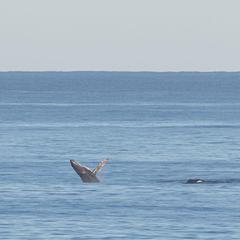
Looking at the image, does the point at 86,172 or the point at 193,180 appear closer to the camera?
the point at 193,180

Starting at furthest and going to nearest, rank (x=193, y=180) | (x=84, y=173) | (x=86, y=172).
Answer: (x=84, y=173) → (x=86, y=172) → (x=193, y=180)

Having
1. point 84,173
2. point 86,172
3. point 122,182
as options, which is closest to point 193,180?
point 122,182

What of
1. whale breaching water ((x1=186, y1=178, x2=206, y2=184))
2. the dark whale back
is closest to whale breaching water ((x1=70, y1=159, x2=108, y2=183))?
the dark whale back

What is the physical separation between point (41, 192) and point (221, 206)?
950cm

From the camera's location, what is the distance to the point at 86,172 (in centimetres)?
6938

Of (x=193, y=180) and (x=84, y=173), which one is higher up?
(x=193, y=180)

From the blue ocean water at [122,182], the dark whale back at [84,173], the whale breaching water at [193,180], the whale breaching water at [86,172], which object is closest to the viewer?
the blue ocean water at [122,182]

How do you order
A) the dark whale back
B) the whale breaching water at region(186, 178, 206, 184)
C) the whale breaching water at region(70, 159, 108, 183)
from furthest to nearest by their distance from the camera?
1. the dark whale back
2. the whale breaching water at region(70, 159, 108, 183)
3. the whale breaching water at region(186, 178, 206, 184)

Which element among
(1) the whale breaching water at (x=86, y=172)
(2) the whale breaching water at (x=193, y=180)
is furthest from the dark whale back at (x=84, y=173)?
(2) the whale breaching water at (x=193, y=180)

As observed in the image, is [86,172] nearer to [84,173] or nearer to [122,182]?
[84,173]

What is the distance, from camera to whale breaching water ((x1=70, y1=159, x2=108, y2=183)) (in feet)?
226

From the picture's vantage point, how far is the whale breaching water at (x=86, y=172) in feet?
226

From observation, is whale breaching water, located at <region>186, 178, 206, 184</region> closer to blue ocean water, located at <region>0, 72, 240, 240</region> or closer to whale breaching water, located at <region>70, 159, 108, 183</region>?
blue ocean water, located at <region>0, 72, 240, 240</region>

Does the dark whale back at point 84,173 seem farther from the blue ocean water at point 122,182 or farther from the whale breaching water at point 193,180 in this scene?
the whale breaching water at point 193,180
